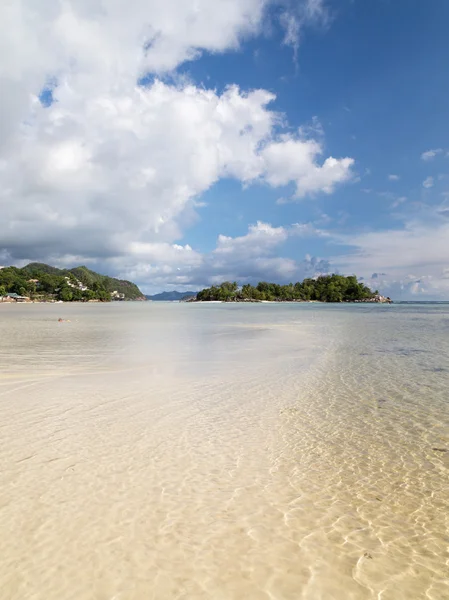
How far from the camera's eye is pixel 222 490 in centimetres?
634

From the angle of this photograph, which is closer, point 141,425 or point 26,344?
point 141,425

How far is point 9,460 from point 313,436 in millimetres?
6353

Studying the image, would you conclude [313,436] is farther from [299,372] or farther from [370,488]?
[299,372]

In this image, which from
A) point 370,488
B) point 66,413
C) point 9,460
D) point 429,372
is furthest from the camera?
point 429,372

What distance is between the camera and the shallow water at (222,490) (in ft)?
14.3

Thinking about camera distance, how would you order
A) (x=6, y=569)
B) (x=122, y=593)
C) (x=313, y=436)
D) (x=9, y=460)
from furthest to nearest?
1. (x=313, y=436)
2. (x=9, y=460)
3. (x=6, y=569)
4. (x=122, y=593)

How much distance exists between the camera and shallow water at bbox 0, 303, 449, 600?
4.37 m

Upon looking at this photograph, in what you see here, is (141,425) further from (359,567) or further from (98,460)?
(359,567)

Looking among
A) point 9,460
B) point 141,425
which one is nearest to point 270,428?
point 141,425

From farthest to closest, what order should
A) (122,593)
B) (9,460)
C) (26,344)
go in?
(26,344) < (9,460) < (122,593)

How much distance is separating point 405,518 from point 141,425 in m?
6.10

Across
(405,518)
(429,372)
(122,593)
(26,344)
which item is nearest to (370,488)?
(405,518)

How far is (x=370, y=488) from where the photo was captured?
6.49 m

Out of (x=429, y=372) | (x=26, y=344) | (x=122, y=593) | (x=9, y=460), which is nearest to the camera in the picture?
(x=122, y=593)
